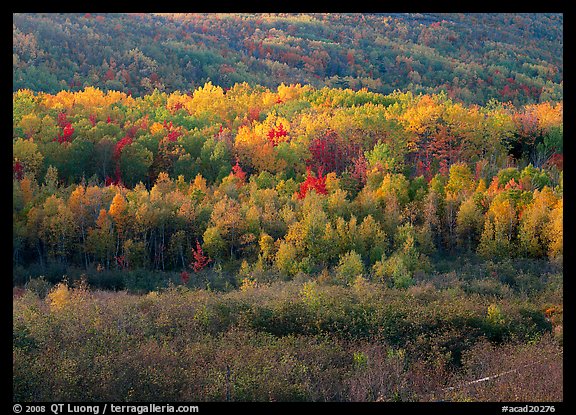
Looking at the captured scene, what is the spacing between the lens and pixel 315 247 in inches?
1457

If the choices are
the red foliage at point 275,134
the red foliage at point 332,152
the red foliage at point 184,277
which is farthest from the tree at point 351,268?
the red foliage at point 275,134

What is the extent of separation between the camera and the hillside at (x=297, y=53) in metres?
94.6

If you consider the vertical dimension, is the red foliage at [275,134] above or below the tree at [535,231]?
above

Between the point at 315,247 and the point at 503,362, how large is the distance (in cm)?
1873

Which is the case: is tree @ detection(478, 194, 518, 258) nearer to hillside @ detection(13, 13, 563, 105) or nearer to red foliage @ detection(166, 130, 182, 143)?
red foliage @ detection(166, 130, 182, 143)

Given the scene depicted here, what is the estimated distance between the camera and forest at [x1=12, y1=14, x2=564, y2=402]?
17328 millimetres

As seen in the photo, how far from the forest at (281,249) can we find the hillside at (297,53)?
9.77 metres

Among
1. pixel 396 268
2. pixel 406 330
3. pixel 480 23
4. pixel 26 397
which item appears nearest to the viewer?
pixel 26 397

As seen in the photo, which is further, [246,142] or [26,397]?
[246,142]

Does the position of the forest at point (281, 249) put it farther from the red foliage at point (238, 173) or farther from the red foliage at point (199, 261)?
the red foliage at point (238, 173)

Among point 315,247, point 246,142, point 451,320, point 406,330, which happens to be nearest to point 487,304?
point 451,320

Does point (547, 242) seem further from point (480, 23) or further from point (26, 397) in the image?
point (480, 23)

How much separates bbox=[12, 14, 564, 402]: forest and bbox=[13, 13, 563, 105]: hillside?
9765 mm
